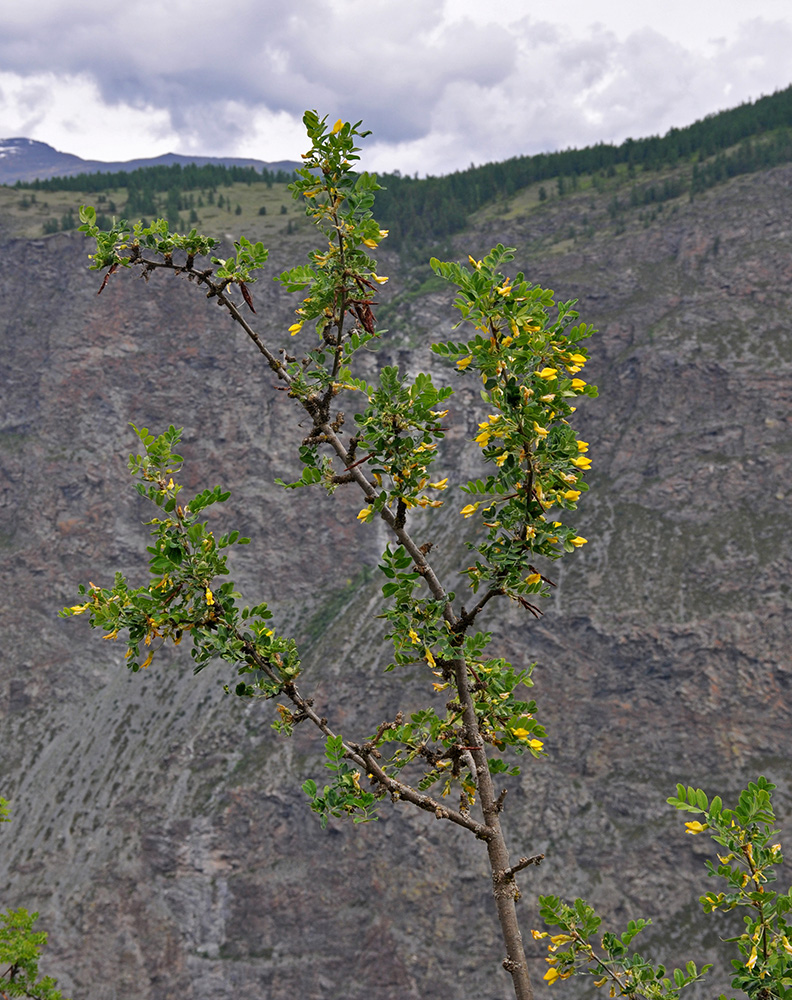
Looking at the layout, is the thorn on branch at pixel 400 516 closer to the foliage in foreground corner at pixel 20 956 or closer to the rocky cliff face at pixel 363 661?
the foliage in foreground corner at pixel 20 956

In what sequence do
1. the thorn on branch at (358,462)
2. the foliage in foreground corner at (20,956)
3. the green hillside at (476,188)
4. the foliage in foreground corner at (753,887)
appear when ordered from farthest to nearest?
1. the green hillside at (476,188)
2. the foliage in foreground corner at (20,956)
3. the thorn on branch at (358,462)
4. the foliage in foreground corner at (753,887)

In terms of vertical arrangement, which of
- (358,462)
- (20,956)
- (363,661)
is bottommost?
(363,661)

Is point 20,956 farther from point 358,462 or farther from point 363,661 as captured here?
point 363,661

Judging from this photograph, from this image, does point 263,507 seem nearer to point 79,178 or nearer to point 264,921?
point 264,921

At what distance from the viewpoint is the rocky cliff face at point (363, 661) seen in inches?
1663

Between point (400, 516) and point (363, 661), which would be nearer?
point (400, 516)

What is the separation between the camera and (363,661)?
172 ft

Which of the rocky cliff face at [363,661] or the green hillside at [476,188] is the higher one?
the green hillside at [476,188]

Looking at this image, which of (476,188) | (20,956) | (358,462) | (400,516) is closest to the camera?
(358,462)

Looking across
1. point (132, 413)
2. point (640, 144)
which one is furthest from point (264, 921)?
point (640, 144)

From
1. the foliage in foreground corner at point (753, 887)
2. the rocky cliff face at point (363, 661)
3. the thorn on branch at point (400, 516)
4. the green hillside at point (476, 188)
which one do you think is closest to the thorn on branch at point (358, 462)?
the thorn on branch at point (400, 516)

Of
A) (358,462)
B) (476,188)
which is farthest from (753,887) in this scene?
(476,188)

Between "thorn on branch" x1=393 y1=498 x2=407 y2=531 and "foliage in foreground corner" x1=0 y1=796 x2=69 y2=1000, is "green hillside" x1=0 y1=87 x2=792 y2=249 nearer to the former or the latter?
"foliage in foreground corner" x1=0 y1=796 x2=69 y2=1000

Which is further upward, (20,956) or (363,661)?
(20,956)
